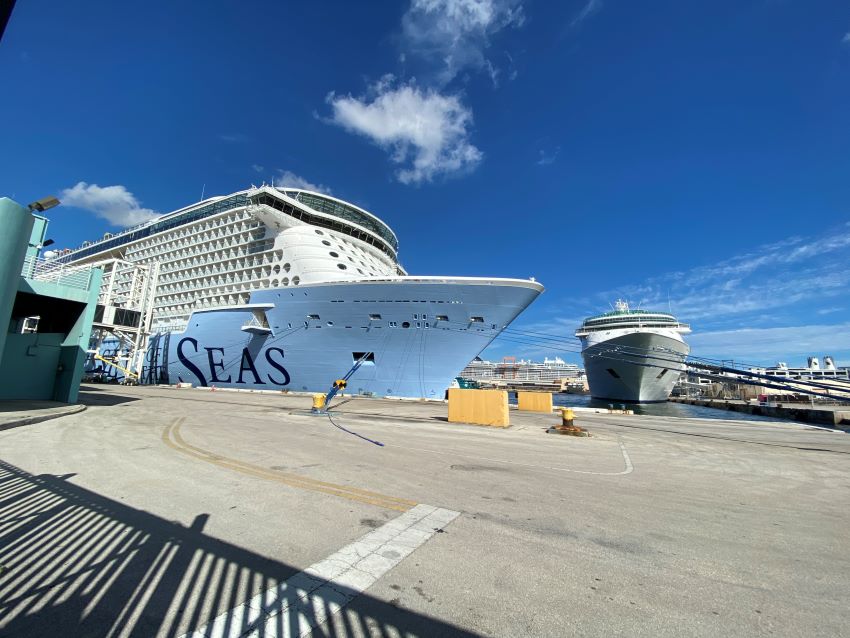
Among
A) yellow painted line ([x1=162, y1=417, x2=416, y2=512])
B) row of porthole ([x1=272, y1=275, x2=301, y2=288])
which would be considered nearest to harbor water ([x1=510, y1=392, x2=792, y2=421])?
yellow painted line ([x1=162, y1=417, x2=416, y2=512])

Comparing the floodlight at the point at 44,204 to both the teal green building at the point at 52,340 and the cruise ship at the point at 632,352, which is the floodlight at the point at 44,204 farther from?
the cruise ship at the point at 632,352

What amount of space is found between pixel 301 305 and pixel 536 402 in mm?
14096

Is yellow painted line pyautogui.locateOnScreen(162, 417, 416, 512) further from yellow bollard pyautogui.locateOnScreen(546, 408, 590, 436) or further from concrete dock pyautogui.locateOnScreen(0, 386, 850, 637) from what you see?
yellow bollard pyautogui.locateOnScreen(546, 408, 590, 436)

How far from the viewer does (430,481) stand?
5.92 meters

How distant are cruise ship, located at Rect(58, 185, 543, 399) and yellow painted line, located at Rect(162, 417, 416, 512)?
12.6m

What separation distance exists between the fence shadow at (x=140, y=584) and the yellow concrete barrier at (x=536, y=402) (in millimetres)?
20009

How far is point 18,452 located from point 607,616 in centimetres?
961

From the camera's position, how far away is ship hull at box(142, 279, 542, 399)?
1920 cm

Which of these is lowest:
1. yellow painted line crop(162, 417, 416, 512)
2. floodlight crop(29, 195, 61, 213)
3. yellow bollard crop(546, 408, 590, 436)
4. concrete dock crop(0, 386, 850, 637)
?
concrete dock crop(0, 386, 850, 637)

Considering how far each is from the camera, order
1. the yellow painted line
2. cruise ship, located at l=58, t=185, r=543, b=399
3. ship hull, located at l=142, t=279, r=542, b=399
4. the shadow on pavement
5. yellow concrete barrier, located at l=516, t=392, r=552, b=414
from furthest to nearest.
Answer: yellow concrete barrier, located at l=516, t=392, r=552, b=414
cruise ship, located at l=58, t=185, r=543, b=399
ship hull, located at l=142, t=279, r=542, b=399
the shadow on pavement
the yellow painted line

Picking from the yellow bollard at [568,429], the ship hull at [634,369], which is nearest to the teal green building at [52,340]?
the yellow bollard at [568,429]

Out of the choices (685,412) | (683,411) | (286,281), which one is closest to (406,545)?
(286,281)

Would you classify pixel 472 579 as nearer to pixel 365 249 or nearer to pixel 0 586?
pixel 0 586

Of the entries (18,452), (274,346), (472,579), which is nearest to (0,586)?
(472,579)
